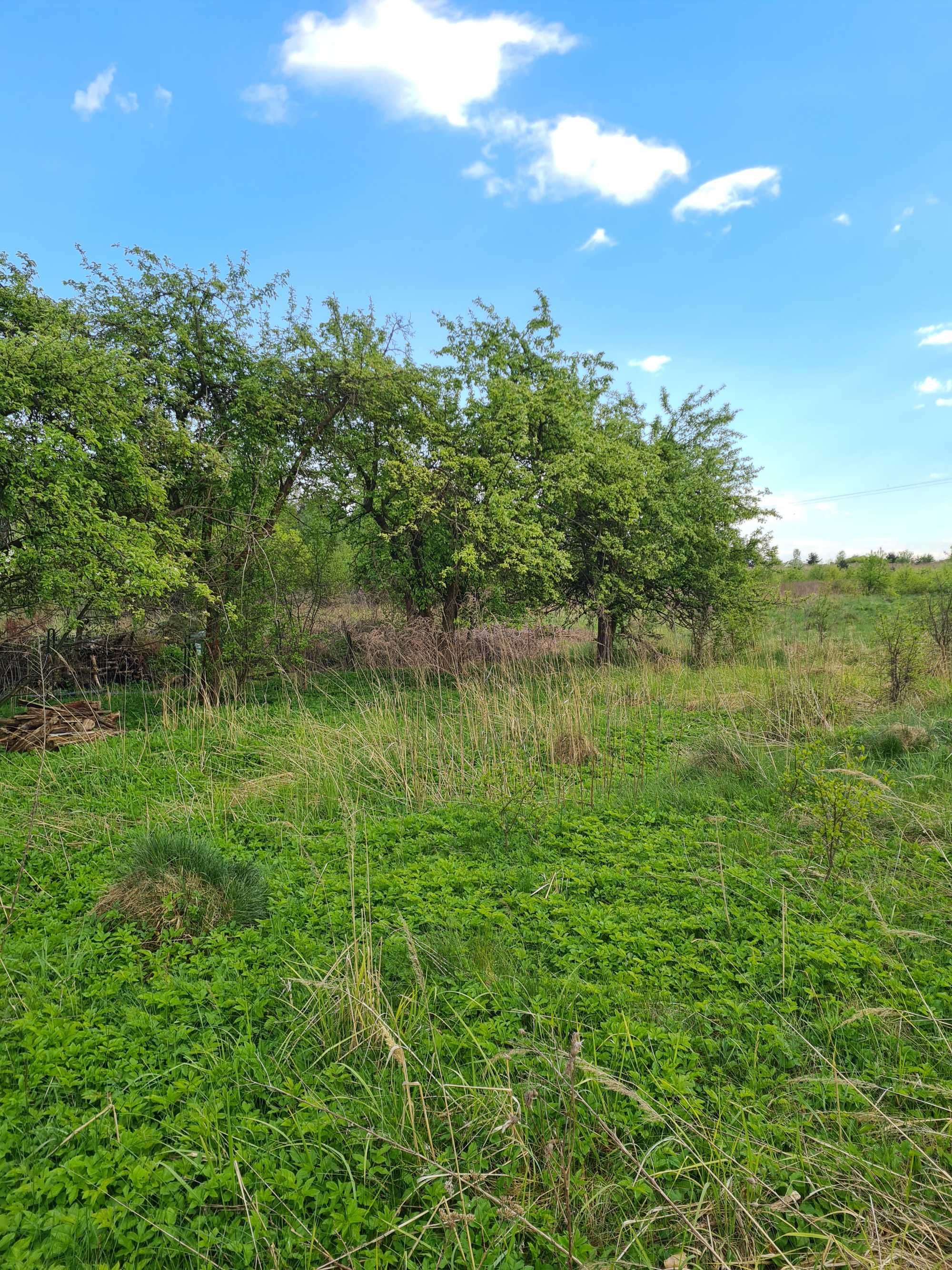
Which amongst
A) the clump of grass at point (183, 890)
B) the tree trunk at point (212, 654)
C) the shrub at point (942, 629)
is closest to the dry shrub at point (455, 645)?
the tree trunk at point (212, 654)

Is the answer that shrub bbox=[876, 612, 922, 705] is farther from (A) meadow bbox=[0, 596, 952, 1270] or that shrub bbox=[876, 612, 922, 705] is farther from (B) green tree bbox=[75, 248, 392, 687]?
(B) green tree bbox=[75, 248, 392, 687]

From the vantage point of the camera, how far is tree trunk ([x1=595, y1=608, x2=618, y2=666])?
44.5ft

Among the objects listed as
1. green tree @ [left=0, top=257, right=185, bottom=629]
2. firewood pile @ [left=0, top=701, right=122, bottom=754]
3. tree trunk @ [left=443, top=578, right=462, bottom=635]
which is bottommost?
firewood pile @ [left=0, top=701, right=122, bottom=754]

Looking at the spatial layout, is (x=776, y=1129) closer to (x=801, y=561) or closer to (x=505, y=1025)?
(x=505, y=1025)

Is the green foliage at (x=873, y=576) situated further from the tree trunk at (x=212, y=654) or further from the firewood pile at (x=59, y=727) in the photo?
the firewood pile at (x=59, y=727)

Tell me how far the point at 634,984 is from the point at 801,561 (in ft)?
145

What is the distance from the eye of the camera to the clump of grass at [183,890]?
11.5 feet

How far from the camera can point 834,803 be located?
3908mm

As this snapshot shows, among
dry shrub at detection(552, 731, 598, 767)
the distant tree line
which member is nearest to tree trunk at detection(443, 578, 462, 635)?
the distant tree line

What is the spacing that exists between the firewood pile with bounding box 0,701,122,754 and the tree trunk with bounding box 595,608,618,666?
31.1 ft

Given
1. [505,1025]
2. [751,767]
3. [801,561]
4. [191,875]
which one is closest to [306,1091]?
[505,1025]

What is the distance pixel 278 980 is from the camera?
9.80ft

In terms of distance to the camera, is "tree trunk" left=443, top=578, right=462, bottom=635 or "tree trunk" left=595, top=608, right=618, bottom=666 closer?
"tree trunk" left=443, top=578, right=462, bottom=635

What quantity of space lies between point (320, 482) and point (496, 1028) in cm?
1080
